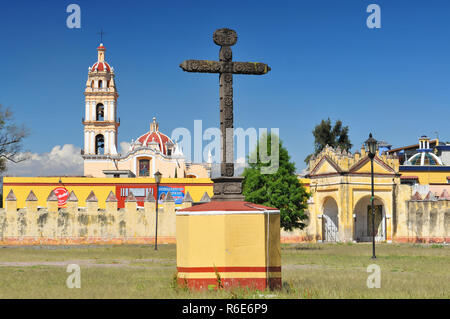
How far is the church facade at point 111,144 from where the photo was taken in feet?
235

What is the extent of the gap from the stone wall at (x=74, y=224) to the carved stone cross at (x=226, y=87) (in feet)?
83.2

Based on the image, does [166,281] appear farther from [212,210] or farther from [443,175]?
[443,175]

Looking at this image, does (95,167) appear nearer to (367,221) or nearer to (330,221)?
(330,221)

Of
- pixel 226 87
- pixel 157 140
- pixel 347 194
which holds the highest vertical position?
pixel 157 140

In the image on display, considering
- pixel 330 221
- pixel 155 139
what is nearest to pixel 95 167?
pixel 155 139

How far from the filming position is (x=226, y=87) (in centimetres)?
1181

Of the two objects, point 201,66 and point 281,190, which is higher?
point 201,66

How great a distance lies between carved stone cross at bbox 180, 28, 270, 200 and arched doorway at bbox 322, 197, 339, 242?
94.8 ft

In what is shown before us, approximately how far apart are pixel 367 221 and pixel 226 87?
31.9m

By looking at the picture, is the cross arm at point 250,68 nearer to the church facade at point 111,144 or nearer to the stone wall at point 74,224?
the stone wall at point 74,224

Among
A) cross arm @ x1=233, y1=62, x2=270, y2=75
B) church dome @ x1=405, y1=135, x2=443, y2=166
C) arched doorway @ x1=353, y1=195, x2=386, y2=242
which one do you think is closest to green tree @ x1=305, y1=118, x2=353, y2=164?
church dome @ x1=405, y1=135, x2=443, y2=166

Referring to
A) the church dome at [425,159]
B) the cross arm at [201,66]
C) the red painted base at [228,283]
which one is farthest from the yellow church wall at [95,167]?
the red painted base at [228,283]
